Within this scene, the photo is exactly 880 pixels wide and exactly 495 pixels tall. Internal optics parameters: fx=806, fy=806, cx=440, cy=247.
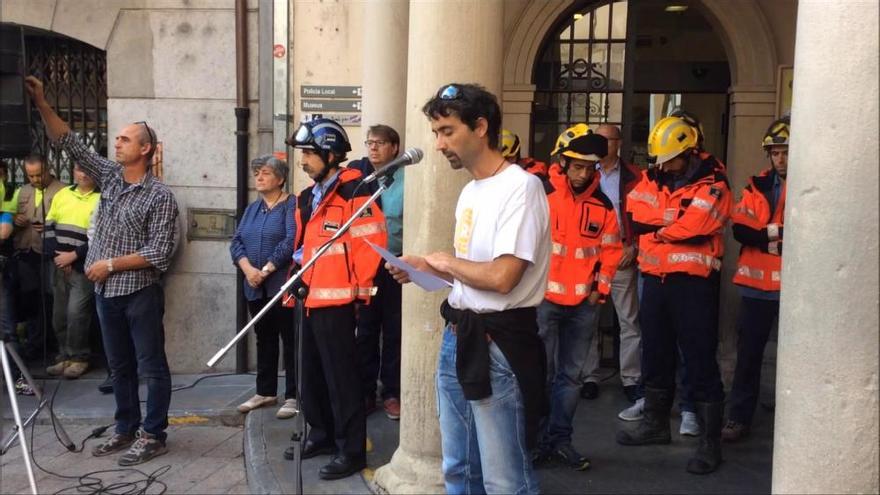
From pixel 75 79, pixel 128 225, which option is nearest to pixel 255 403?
pixel 128 225

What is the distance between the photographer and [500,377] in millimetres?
3109

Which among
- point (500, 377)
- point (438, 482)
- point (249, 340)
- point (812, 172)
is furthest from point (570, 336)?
point (249, 340)

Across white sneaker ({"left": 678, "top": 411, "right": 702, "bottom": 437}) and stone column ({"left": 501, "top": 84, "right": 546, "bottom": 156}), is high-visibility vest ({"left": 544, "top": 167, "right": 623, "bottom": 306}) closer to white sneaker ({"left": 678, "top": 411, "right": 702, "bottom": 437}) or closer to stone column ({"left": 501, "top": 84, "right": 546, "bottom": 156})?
white sneaker ({"left": 678, "top": 411, "right": 702, "bottom": 437})

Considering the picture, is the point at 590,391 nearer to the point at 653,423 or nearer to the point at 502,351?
the point at 653,423

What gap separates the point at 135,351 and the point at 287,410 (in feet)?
3.95

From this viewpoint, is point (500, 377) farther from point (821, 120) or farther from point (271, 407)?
point (271, 407)

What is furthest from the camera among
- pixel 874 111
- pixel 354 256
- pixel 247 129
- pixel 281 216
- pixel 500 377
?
pixel 247 129

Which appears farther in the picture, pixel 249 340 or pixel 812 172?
pixel 249 340

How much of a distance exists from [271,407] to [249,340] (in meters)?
1.44

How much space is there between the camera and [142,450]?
17.7ft

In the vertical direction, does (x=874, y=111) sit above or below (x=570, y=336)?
above

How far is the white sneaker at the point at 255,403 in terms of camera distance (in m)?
6.27

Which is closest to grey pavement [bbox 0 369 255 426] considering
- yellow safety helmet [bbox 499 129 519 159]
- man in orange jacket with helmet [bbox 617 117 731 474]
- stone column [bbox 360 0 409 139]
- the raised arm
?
the raised arm

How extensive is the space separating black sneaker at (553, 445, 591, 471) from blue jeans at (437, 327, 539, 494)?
1.60m
